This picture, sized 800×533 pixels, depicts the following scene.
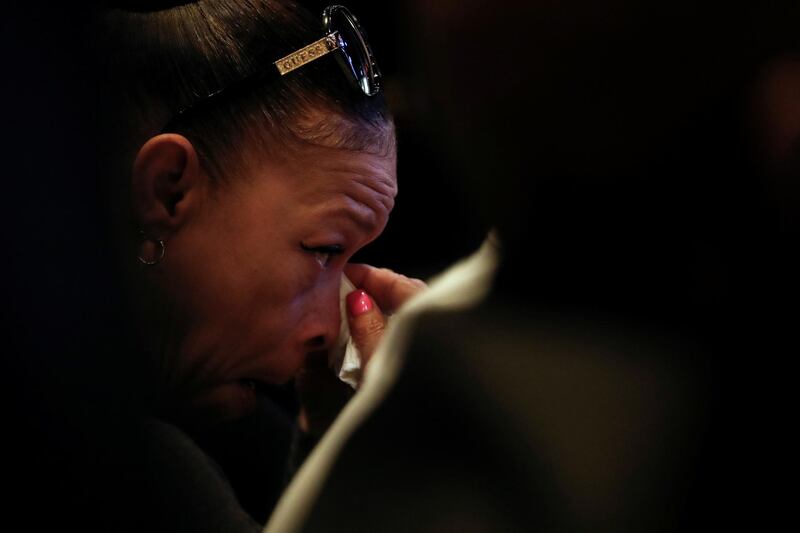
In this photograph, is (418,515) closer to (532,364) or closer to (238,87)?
(532,364)

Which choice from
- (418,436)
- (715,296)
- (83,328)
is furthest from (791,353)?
(83,328)

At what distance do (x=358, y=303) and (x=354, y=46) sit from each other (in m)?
0.32

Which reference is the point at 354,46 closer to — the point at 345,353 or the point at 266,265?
the point at 266,265

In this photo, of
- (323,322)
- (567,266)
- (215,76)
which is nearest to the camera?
(567,266)

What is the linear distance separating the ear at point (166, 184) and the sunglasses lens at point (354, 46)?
0.64 feet

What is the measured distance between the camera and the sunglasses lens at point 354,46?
87cm

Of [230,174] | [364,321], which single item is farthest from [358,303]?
[230,174]

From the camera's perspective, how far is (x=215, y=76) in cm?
84

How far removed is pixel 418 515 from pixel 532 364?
0.12 meters

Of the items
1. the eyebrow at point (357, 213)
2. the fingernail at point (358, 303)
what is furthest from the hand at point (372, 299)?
the eyebrow at point (357, 213)

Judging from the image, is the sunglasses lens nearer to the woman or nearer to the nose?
the woman

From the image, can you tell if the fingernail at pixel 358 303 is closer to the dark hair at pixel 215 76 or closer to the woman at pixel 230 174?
the woman at pixel 230 174

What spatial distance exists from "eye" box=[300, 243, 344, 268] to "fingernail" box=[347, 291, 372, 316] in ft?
0.27

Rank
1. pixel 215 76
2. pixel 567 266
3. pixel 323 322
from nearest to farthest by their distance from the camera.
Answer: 1. pixel 567 266
2. pixel 215 76
3. pixel 323 322
